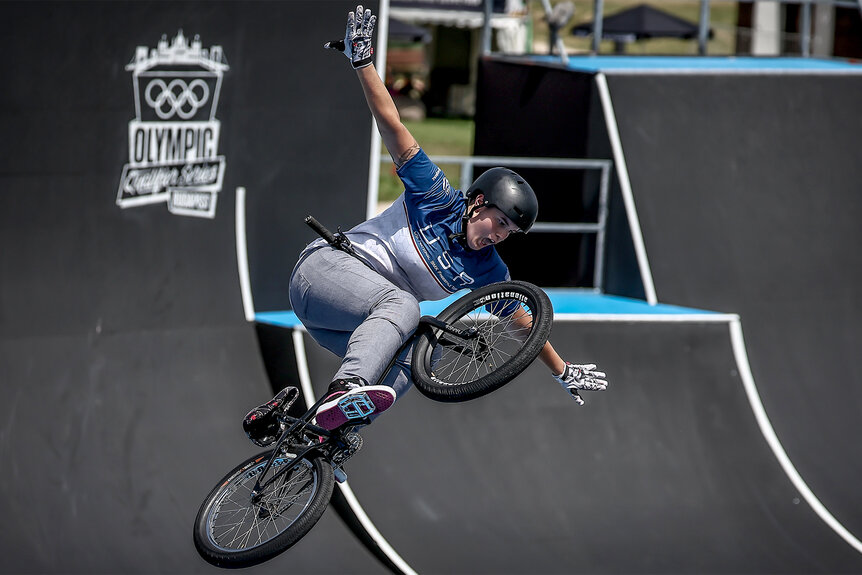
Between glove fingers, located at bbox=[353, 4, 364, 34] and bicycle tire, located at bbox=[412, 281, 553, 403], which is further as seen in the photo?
glove fingers, located at bbox=[353, 4, 364, 34]

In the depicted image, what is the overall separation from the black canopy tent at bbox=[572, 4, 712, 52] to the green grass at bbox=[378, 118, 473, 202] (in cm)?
339

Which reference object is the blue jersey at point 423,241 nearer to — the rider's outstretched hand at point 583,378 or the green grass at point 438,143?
the rider's outstretched hand at point 583,378

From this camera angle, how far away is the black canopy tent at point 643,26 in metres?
20.5

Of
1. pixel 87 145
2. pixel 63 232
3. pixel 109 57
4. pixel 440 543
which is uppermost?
pixel 109 57

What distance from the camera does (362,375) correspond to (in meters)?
5.00

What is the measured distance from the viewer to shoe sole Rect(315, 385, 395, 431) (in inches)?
193

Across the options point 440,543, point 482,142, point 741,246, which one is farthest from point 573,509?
point 482,142

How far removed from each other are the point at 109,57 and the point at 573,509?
4.59 meters

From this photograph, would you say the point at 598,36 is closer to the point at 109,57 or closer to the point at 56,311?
the point at 109,57

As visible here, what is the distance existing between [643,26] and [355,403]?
55.3ft

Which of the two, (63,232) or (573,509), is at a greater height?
(63,232)

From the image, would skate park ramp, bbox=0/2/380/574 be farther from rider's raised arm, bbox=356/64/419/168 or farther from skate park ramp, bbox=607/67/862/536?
rider's raised arm, bbox=356/64/419/168

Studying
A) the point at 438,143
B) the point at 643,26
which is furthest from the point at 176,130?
the point at 438,143

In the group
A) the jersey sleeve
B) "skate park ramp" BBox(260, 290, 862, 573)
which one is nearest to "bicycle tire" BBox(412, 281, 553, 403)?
the jersey sleeve
